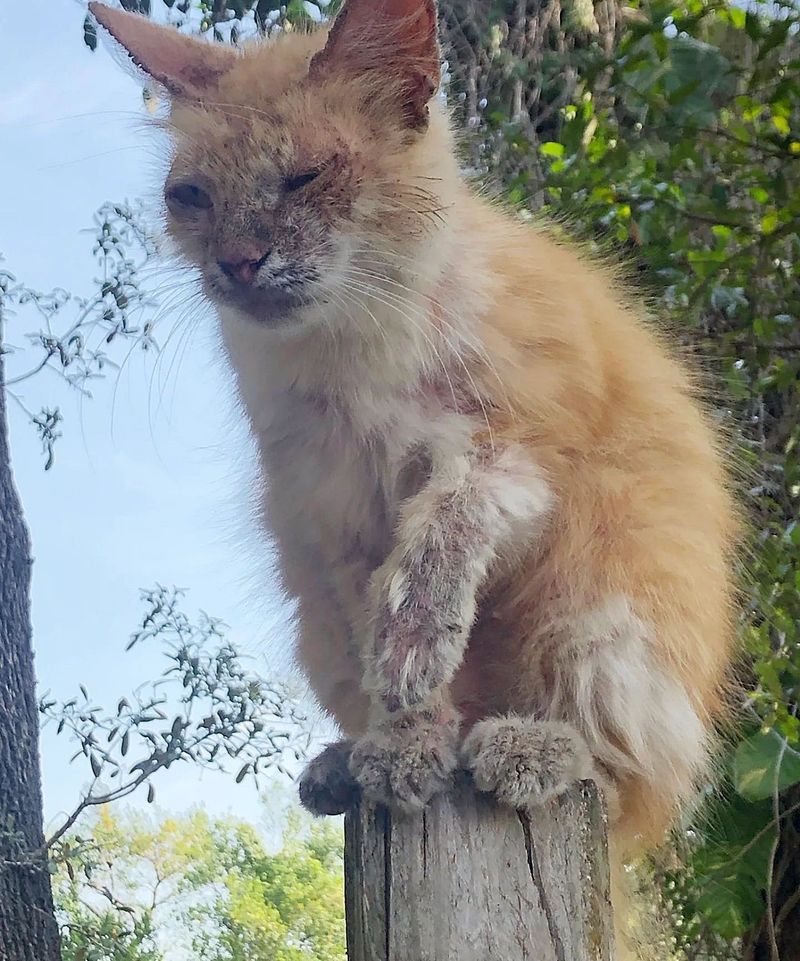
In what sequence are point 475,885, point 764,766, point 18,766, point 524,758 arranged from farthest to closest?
point 18,766, point 764,766, point 524,758, point 475,885

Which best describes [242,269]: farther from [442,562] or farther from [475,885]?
[475,885]

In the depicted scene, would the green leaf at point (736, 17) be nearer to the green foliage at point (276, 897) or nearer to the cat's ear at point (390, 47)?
the cat's ear at point (390, 47)

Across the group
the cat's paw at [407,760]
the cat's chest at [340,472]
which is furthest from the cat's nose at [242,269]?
the cat's paw at [407,760]

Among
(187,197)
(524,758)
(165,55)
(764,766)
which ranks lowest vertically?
(524,758)

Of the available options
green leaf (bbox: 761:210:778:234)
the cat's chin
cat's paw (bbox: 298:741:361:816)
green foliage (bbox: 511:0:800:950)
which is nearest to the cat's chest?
the cat's chin

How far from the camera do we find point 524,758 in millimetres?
938

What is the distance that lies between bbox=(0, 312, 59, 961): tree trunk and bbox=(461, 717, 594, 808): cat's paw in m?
0.96

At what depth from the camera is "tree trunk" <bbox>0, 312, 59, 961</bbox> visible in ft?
5.07

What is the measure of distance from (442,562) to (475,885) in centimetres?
33

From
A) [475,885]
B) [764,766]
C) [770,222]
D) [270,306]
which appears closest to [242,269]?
[270,306]

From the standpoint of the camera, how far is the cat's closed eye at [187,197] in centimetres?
102

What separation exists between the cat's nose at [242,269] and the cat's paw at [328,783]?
52cm

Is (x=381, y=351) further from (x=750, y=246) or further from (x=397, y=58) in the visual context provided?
(x=750, y=246)

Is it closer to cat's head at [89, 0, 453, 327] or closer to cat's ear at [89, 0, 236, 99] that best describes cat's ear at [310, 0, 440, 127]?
cat's head at [89, 0, 453, 327]
